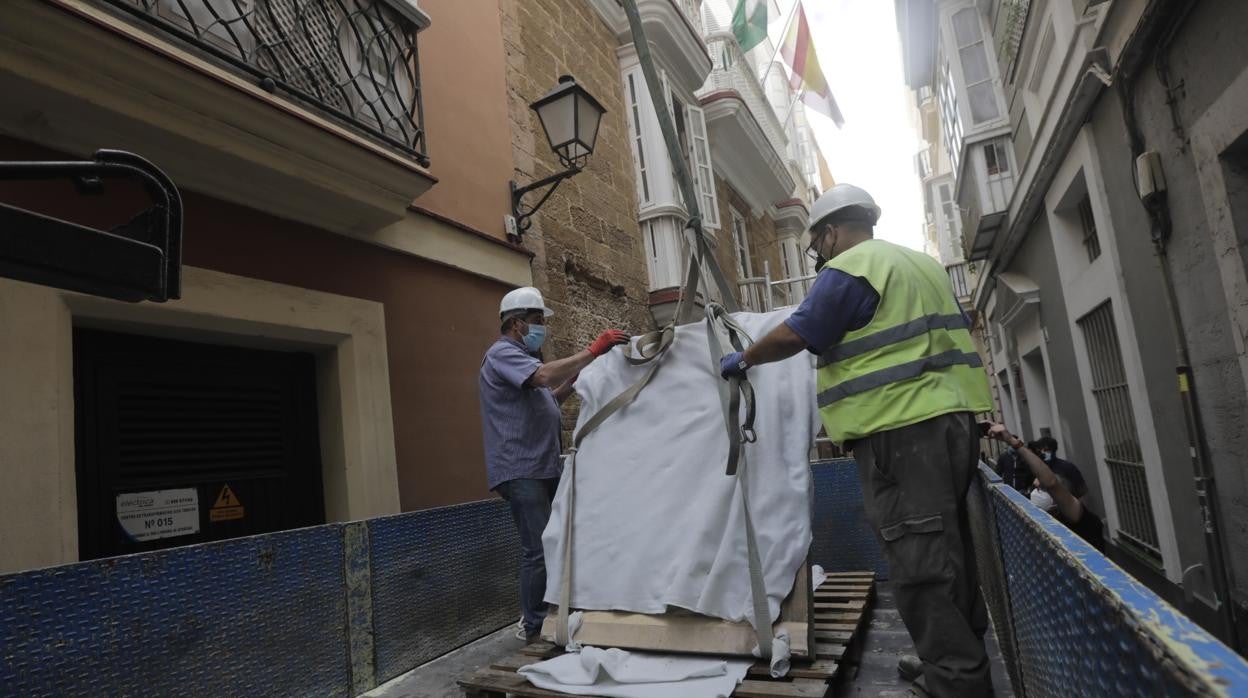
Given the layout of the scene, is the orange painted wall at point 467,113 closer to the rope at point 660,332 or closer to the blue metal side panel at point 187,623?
the rope at point 660,332

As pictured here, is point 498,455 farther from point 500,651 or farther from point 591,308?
point 591,308

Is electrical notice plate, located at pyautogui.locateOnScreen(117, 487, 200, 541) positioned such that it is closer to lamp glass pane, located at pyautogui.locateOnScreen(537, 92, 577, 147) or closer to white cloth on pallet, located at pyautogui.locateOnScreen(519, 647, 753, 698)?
white cloth on pallet, located at pyautogui.locateOnScreen(519, 647, 753, 698)

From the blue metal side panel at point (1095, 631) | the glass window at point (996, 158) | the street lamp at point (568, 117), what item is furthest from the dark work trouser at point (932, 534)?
the glass window at point (996, 158)

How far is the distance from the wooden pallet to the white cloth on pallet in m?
0.05

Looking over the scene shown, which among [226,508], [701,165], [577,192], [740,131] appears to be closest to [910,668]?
[226,508]

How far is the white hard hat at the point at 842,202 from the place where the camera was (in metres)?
2.80

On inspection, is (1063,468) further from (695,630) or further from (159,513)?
(159,513)

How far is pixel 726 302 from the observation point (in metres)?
3.38

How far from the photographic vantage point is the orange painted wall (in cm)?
548

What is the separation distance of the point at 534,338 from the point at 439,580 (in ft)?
4.52

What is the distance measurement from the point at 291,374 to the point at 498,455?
1.73m

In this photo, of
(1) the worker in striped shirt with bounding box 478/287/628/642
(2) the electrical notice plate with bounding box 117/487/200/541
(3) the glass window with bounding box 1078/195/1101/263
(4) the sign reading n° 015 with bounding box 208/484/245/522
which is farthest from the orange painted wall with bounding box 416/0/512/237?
(3) the glass window with bounding box 1078/195/1101/263

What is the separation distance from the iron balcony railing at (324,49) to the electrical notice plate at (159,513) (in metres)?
2.17

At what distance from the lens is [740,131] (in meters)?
12.5
